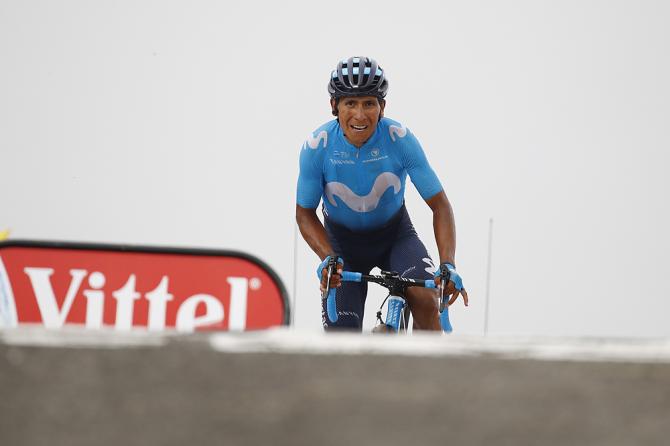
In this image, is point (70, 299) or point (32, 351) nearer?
point (32, 351)

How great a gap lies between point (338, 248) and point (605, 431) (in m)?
3.47

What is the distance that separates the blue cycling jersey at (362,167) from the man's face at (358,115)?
0.25 feet

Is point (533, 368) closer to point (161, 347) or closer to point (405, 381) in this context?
point (405, 381)

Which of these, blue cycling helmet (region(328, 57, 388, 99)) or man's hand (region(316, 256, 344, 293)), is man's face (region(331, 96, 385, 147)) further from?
man's hand (region(316, 256, 344, 293))

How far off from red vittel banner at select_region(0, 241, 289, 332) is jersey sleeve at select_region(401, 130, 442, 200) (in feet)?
7.59

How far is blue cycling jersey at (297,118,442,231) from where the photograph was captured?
3.92 meters

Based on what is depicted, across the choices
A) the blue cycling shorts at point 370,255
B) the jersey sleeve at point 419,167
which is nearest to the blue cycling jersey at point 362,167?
the jersey sleeve at point 419,167

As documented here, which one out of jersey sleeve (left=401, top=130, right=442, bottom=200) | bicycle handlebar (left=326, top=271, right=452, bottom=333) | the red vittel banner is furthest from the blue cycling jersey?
the red vittel banner

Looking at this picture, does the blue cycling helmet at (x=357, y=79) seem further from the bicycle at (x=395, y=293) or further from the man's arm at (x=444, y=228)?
the bicycle at (x=395, y=293)

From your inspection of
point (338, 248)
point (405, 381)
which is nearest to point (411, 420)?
point (405, 381)

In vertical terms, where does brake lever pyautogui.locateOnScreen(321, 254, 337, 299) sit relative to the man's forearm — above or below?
below

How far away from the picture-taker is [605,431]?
35.9 inches

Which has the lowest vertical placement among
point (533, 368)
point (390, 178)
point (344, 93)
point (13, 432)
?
point (13, 432)

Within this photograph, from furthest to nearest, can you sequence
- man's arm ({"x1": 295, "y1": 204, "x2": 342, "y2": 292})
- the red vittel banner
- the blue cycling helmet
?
man's arm ({"x1": 295, "y1": 204, "x2": 342, "y2": 292}) < the blue cycling helmet < the red vittel banner
